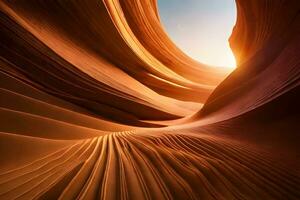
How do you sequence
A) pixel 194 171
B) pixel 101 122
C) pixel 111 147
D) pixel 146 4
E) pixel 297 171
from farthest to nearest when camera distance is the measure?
pixel 146 4 < pixel 101 122 < pixel 111 147 < pixel 297 171 < pixel 194 171

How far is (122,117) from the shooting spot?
4340 millimetres

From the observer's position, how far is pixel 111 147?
217 cm

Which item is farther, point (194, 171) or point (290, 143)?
point (290, 143)

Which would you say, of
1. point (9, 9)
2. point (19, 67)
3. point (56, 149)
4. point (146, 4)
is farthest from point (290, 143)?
point (146, 4)

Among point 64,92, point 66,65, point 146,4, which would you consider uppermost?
point 146,4

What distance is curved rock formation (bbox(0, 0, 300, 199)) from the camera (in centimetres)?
154

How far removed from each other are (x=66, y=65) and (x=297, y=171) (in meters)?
3.40

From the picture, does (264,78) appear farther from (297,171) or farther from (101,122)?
(101,122)

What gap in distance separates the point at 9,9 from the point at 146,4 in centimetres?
455

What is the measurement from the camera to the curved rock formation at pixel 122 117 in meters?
1.54

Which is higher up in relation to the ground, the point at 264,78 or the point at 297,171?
the point at 264,78

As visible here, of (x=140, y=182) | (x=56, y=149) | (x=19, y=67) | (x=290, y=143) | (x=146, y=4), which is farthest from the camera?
(x=146, y=4)

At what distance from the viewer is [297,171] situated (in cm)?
183

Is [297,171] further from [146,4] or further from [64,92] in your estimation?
[146,4]
